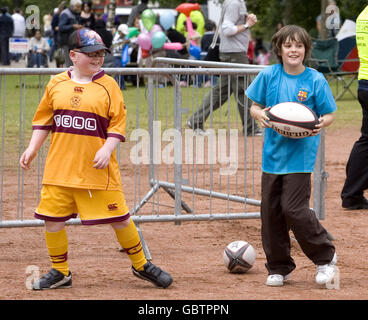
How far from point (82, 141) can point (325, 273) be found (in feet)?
5.96

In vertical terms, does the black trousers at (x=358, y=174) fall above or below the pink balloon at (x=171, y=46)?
above

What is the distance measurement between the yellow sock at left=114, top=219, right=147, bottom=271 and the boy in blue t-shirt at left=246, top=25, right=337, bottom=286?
0.86 m

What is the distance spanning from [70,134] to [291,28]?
5.17ft

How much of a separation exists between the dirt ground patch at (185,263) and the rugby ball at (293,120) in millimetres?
1029

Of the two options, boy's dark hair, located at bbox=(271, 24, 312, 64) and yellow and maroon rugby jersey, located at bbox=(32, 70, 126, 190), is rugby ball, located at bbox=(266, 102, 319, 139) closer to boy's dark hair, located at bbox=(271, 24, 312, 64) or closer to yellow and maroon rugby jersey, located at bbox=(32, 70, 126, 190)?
boy's dark hair, located at bbox=(271, 24, 312, 64)

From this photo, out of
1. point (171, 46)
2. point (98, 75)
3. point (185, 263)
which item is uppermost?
point (98, 75)

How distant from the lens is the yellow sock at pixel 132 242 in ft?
18.9

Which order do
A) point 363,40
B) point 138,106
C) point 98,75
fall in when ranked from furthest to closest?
point 363,40 < point 138,106 < point 98,75

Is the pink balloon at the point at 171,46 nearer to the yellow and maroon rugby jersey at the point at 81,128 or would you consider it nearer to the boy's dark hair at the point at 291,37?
the boy's dark hair at the point at 291,37

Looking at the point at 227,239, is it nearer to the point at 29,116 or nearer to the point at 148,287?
the point at 148,287

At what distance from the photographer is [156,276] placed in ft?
19.0

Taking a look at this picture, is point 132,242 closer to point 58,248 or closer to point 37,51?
point 58,248

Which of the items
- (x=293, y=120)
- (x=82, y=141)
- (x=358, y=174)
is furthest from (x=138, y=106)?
(x=358, y=174)

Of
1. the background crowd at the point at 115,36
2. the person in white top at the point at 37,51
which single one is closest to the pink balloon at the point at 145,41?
the background crowd at the point at 115,36
